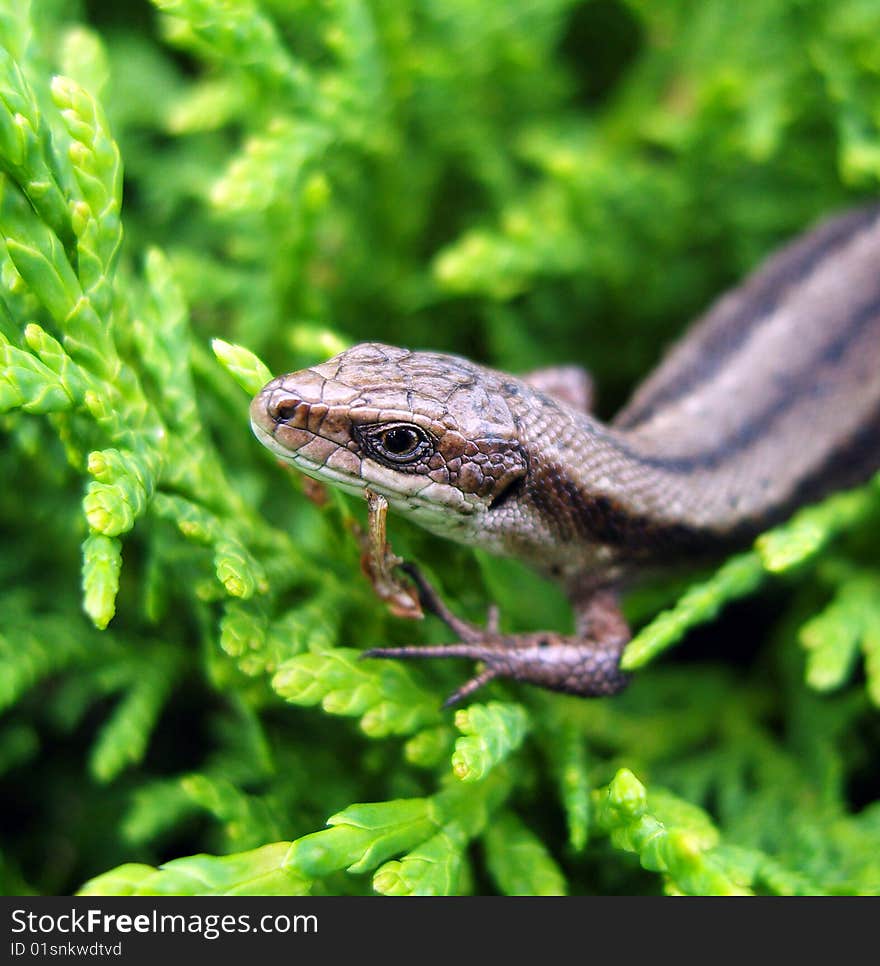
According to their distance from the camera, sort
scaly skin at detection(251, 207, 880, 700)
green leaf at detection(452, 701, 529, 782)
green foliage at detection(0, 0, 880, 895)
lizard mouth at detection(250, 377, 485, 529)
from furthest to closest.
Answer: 1. scaly skin at detection(251, 207, 880, 700)
2. lizard mouth at detection(250, 377, 485, 529)
3. green foliage at detection(0, 0, 880, 895)
4. green leaf at detection(452, 701, 529, 782)

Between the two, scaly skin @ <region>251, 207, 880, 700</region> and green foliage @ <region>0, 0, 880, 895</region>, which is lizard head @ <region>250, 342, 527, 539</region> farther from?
green foliage @ <region>0, 0, 880, 895</region>

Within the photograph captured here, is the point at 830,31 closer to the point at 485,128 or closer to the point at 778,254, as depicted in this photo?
the point at 778,254

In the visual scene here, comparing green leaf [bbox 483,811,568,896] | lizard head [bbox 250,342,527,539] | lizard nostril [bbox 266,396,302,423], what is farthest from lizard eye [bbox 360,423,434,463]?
green leaf [bbox 483,811,568,896]

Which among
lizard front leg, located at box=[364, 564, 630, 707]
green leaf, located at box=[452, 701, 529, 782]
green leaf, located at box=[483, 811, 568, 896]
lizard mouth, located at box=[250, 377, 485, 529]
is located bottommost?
green leaf, located at box=[483, 811, 568, 896]

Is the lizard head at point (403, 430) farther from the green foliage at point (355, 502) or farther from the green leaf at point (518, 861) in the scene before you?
the green leaf at point (518, 861)

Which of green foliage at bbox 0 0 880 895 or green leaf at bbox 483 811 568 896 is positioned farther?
green leaf at bbox 483 811 568 896

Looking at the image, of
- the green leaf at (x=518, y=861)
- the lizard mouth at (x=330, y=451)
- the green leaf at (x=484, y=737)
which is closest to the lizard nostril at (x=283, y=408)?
the lizard mouth at (x=330, y=451)

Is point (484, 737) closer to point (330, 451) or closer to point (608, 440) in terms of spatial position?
point (330, 451)
